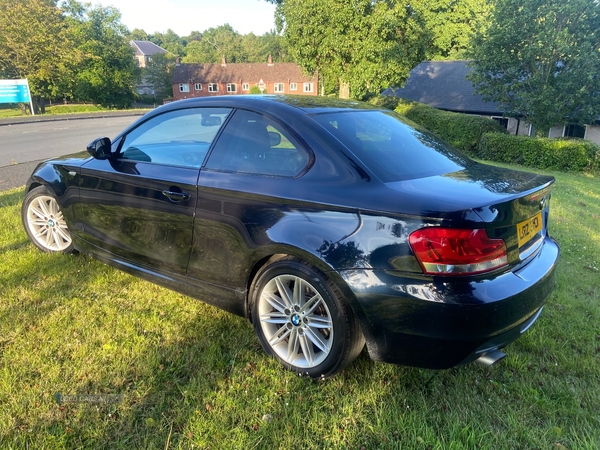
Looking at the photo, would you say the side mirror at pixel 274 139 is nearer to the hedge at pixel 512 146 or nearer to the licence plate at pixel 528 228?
the licence plate at pixel 528 228

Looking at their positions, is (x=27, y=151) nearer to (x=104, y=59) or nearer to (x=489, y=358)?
(x=489, y=358)

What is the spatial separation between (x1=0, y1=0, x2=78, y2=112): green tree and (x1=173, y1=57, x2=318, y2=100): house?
86.7ft

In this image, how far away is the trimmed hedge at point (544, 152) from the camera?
1576cm

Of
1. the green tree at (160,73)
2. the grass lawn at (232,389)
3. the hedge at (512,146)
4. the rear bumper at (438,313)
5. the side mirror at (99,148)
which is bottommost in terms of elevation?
the hedge at (512,146)

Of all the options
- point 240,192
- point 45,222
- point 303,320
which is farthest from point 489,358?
point 45,222

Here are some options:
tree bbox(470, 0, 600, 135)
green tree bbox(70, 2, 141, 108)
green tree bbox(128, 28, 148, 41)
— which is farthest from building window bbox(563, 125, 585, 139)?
green tree bbox(128, 28, 148, 41)

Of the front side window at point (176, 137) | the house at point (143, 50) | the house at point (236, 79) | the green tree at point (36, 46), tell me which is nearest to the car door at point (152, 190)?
the front side window at point (176, 137)

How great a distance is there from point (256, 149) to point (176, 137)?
3.16 ft

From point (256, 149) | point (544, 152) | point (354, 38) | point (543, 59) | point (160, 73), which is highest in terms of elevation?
point (354, 38)

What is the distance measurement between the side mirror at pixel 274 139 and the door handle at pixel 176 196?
2.16 feet

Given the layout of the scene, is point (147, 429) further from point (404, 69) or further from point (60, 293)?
point (404, 69)

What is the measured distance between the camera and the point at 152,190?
122 inches

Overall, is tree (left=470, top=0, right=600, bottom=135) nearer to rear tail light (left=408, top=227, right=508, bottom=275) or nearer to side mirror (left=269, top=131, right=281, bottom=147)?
side mirror (left=269, top=131, right=281, bottom=147)

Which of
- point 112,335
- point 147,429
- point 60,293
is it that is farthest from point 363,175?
point 60,293
